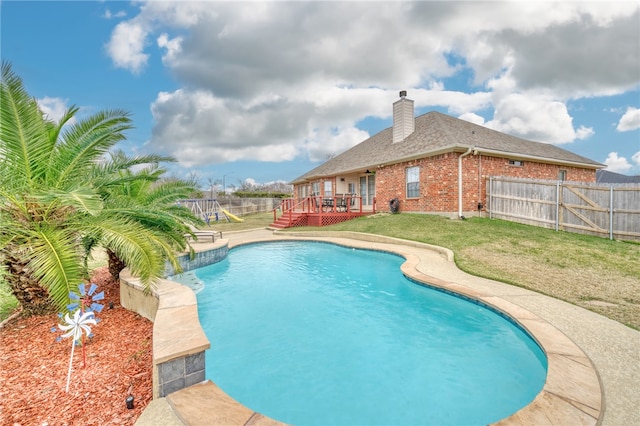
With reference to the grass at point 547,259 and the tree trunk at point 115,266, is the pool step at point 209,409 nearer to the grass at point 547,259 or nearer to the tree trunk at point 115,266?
the tree trunk at point 115,266

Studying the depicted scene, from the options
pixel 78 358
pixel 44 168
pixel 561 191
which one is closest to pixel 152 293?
pixel 78 358

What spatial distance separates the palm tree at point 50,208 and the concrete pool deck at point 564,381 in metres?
1.95

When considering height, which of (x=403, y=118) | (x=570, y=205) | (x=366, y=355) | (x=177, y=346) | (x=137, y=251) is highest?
(x=403, y=118)

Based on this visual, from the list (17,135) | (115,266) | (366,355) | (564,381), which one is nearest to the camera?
(564,381)

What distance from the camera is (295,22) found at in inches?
380

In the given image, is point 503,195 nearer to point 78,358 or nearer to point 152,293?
point 152,293

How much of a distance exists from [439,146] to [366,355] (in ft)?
39.2

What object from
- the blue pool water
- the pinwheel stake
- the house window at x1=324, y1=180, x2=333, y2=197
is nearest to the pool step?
the blue pool water

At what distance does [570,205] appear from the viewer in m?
10.9

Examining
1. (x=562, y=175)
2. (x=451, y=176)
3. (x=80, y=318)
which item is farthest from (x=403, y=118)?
(x=80, y=318)

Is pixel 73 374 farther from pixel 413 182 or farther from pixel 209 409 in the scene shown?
pixel 413 182

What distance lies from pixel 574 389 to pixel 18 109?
285 inches

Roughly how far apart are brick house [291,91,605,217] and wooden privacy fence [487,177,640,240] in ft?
3.32

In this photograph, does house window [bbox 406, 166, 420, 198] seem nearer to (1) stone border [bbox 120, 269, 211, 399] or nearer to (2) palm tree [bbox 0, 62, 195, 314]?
(2) palm tree [bbox 0, 62, 195, 314]
